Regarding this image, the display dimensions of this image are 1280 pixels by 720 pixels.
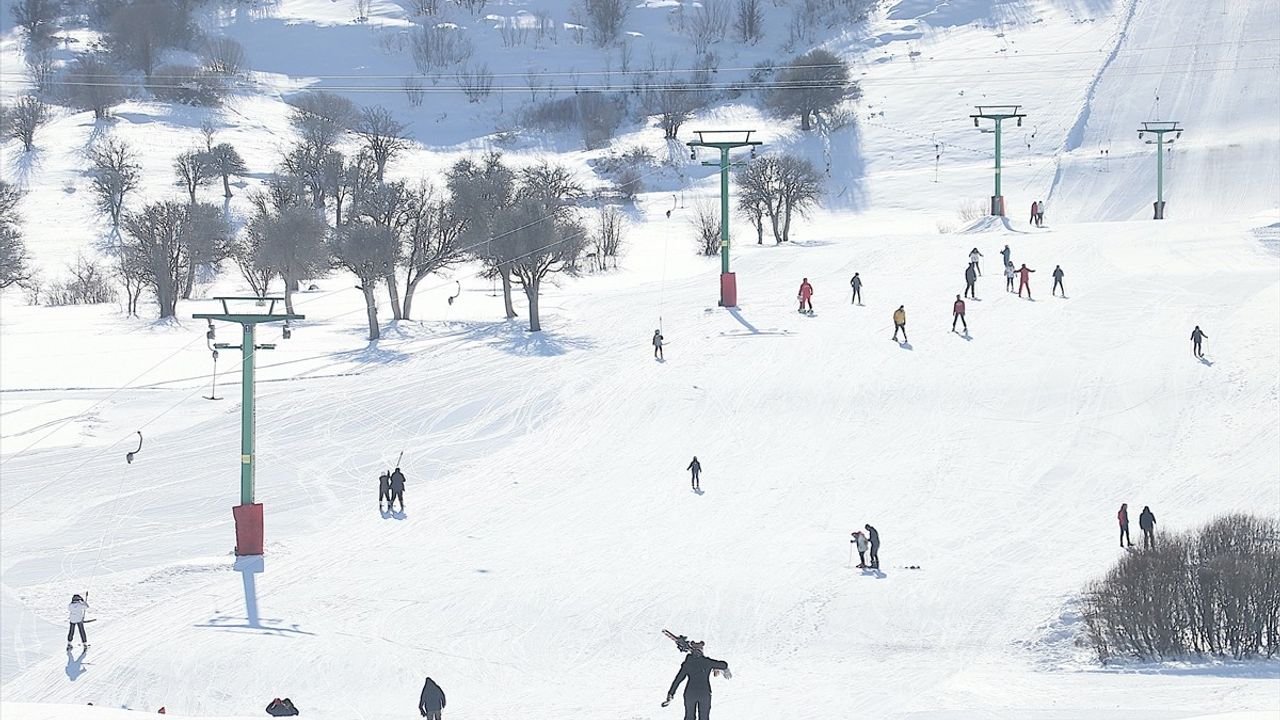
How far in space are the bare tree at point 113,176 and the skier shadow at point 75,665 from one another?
64.2m

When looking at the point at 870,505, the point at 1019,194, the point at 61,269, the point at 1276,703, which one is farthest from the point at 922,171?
the point at 1276,703

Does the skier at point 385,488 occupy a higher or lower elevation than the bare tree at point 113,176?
lower

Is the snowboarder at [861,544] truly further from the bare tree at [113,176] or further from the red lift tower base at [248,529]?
the bare tree at [113,176]

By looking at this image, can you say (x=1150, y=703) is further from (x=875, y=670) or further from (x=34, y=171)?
(x=34, y=171)

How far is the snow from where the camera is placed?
2059 cm

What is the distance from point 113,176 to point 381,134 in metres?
18.9

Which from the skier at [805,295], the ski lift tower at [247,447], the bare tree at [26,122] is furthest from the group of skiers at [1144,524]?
the bare tree at [26,122]

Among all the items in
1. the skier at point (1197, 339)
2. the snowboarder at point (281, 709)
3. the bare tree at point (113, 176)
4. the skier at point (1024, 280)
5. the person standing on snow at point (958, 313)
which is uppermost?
the bare tree at point (113, 176)

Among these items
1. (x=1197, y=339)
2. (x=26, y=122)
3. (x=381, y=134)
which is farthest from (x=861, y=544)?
(x=26, y=122)

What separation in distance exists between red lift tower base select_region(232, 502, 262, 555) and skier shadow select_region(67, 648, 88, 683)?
4.91m

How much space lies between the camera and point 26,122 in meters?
97.2

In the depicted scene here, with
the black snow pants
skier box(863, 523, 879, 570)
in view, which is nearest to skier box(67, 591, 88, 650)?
skier box(863, 523, 879, 570)

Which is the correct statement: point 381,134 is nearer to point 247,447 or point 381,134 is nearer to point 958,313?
point 958,313

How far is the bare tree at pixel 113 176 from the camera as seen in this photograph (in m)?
82.9
